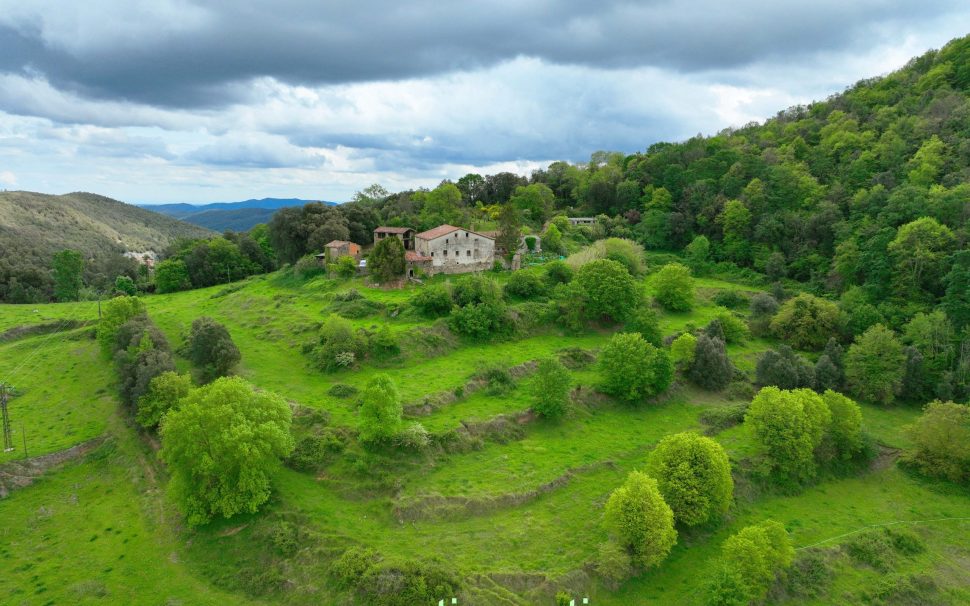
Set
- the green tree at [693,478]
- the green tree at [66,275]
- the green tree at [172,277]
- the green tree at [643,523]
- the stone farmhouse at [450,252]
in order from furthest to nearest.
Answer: the green tree at [172,277]
the green tree at [66,275]
the stone farmhouse at [450,252]
the green tree at [693,478]
the green tree at [643,523]

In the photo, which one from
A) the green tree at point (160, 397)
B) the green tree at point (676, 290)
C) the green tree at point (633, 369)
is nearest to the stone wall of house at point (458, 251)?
the green tree at point (676, 290)

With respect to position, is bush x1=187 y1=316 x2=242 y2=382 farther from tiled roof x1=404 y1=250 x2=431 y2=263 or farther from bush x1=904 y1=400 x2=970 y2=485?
bush x1=904 y1=400 x2=970 y2=485

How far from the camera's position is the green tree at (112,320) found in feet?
168

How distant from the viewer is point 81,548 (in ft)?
97.2

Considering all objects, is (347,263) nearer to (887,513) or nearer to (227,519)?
(227,519)

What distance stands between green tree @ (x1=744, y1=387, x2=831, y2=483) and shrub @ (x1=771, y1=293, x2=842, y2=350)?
2236 centimetres

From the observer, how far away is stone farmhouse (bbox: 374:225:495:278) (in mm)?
64000

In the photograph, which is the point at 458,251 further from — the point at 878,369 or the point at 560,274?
the point at 878,369

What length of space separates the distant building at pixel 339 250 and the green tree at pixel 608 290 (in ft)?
103

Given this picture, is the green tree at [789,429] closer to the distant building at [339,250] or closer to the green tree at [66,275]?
the distant building at [339,250]

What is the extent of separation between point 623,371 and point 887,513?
19371 millimetres

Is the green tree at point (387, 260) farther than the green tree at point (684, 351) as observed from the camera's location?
Yes

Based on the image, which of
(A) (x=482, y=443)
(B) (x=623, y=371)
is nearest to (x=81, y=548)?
(A) (x=482, y=443)

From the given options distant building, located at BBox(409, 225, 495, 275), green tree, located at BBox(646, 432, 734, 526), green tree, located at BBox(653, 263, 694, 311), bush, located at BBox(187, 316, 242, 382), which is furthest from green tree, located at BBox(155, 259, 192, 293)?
green tree, located at BBox(646, 432, 734, 526)
